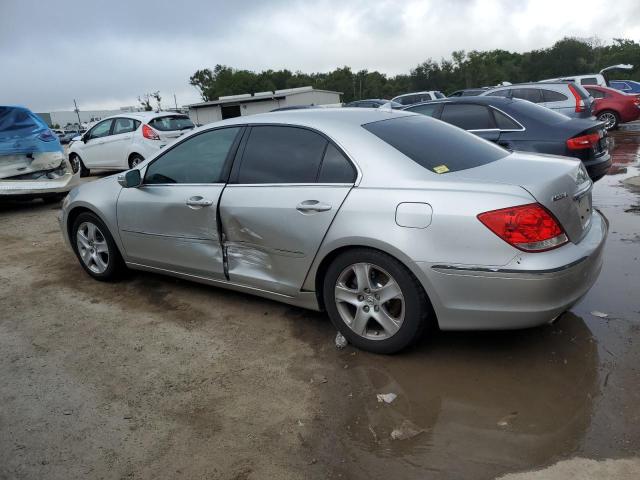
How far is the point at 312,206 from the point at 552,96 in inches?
402

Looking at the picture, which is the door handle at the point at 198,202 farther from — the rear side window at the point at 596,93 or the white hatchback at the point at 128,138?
the rear side window at the point at 596,93

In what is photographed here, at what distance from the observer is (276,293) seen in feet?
11.9

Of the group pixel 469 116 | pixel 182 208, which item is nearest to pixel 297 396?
pixel 182 208

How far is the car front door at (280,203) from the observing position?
3.28m

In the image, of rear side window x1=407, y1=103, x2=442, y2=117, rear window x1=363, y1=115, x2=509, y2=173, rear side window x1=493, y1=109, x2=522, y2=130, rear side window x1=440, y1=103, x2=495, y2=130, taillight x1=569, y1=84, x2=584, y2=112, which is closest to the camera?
rear window x1=363, y1=115, x2=509, y2=173

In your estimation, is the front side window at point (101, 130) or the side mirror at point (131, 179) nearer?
the side mirror at point (131, 179)

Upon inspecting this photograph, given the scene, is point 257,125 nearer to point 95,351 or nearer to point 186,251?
point 186,251

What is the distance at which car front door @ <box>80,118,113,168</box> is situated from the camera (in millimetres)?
12062

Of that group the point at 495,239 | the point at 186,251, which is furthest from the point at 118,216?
the point at 495,239

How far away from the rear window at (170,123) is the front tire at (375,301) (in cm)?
911

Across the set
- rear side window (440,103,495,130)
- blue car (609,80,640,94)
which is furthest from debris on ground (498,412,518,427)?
blue car (609,80,640,94)

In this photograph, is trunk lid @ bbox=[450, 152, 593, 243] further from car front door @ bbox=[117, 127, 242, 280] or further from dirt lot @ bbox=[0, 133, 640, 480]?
car front door @ bbox=[117, 127, 242, 280]

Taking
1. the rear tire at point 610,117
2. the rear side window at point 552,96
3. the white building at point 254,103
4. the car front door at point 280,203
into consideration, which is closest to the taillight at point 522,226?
the car front door at point 280,203

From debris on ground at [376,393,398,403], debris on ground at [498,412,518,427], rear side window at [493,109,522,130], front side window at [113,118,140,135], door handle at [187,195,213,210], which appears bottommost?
debris on ground at [498,412,518,427]
